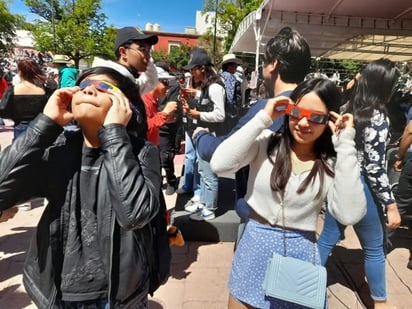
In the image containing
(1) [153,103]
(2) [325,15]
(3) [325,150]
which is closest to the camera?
(3) [325,150]

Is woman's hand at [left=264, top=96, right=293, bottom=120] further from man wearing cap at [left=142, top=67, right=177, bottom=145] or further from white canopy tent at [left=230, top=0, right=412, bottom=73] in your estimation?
white canopy tent at [left=230, top=0, right=412, bottom=73]

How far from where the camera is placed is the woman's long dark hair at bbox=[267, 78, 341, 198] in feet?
5.08

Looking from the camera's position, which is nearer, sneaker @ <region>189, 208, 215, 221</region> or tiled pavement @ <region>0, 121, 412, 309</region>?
tiled pavement @ <region>0, 121, 412, 309</region>

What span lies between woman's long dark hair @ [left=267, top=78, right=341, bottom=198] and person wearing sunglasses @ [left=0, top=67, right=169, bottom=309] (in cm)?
55

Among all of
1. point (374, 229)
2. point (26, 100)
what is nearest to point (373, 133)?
point (374, 229)

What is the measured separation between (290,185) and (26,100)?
140 inches

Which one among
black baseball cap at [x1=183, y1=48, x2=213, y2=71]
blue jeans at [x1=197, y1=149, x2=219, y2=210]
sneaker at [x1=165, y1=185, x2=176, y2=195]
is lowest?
sneaker at [x1=165, y1=185, x2=176, y2=195]

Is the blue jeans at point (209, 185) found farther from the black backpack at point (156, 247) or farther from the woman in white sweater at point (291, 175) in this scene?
the black backpack at point (156, 247)

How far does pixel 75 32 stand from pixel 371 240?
26443mm

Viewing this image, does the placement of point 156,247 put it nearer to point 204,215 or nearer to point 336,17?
point 204,215

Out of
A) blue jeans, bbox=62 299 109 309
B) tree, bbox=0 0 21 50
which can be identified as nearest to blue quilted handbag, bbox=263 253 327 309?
blue jeans, bbox=62 299 109 309

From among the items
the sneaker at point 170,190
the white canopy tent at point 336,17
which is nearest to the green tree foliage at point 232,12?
the white canopy tent at point 336,17

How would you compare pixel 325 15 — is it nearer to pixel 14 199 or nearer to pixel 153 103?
pixel 153 103

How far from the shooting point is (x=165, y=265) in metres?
1.49
